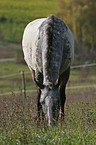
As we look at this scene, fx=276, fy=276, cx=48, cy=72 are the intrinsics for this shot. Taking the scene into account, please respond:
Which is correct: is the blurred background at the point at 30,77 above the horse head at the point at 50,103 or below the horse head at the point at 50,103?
below

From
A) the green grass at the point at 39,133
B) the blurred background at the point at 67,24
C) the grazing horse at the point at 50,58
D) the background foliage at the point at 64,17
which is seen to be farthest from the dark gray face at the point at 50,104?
the background foliage at the point at 64,17

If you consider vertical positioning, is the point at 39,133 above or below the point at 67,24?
above

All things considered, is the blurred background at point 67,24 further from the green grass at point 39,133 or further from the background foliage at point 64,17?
the green grass at point 39,133

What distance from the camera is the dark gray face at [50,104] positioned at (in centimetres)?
402

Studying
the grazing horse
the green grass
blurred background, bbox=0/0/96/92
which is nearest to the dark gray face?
the grazing horse

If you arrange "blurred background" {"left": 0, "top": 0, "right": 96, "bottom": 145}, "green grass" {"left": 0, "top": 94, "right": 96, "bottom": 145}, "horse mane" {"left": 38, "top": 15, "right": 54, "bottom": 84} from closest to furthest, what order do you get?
1. "green grass" {"left": 0, "top": 94, "right": 96, "bottom": 145}
2. "blurred background" {"left": 0, "top": 0, "right": 96, "bottom": 145}
3. "horse mane" {"left": 38, "top": 15, "right": 54, "bottom": 84}

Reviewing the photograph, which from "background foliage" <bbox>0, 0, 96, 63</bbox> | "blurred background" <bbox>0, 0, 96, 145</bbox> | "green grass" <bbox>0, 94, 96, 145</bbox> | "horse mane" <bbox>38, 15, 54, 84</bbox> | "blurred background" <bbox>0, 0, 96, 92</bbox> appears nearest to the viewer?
"green grass" <bbox>0, 94, 96, 145</bbox>

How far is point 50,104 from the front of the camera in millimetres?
4031

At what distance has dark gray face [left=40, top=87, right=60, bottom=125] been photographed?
4021 mm

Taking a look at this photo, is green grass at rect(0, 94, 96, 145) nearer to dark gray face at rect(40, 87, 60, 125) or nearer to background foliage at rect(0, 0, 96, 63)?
dark gray face at rect(40, 87, 60, 125)

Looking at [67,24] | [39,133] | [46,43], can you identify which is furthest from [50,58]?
[67,24]

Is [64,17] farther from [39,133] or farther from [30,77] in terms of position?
[39,133]

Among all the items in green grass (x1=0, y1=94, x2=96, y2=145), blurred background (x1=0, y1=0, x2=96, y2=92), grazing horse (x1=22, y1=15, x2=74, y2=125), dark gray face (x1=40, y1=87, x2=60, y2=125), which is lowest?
blurred background (x1=0, y1=0, x2=96, y2=92)

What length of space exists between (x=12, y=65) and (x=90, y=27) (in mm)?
11399
